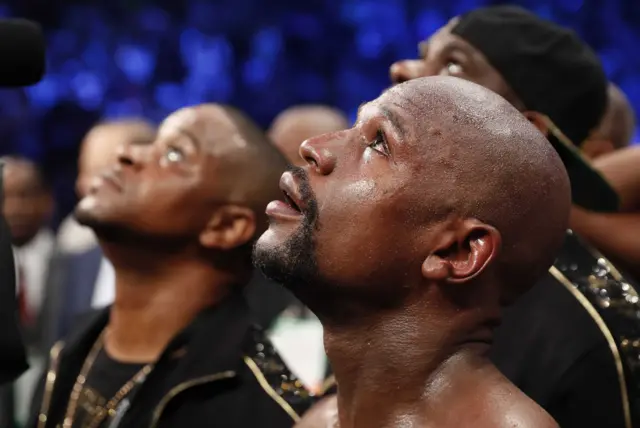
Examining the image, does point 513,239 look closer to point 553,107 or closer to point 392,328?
point 392,328

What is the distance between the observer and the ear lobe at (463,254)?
1.57 metres

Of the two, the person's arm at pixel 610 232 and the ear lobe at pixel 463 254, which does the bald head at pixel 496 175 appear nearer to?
the ear lobe at pixel 463 254

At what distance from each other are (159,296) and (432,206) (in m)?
1.12

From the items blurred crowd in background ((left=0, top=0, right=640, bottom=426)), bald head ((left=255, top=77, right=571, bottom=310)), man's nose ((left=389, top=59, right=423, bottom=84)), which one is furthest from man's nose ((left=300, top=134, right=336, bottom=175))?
blurred crowd in background ((left=0, top=0, right=640, bottom=426))

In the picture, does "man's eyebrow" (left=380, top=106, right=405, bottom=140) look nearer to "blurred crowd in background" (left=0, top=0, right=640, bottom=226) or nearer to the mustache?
the mustache

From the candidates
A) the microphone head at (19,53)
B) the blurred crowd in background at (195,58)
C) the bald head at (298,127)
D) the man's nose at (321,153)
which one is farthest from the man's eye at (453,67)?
the blurred crowd in background at (195,58)

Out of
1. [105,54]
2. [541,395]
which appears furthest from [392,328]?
[105,54]

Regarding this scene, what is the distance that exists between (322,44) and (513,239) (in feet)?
17.2

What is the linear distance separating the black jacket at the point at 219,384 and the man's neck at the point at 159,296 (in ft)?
0.21

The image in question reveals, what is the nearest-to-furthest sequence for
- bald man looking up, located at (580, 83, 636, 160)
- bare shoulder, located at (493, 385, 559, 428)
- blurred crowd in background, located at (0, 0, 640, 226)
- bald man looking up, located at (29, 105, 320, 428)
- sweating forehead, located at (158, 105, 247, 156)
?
bare shoulder, located at (493, 385, 559, 428)
bald man looking up, located at (29, 105, 320, 428)
sweating forehead, located at (158, 105, 247, 156)
bald man looking up, located at (580, 83, 636, 160)
blurred crowd in background, located at (0, 0, 640, 226)

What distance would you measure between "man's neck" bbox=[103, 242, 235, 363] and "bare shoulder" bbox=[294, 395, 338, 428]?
710 millimetres

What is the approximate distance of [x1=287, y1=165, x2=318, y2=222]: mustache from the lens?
64.5 inches

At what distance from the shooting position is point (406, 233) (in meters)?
1.60

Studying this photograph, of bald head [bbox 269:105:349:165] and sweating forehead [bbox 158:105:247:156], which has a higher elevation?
sweating forehead [bbox 158:105:247:156]
